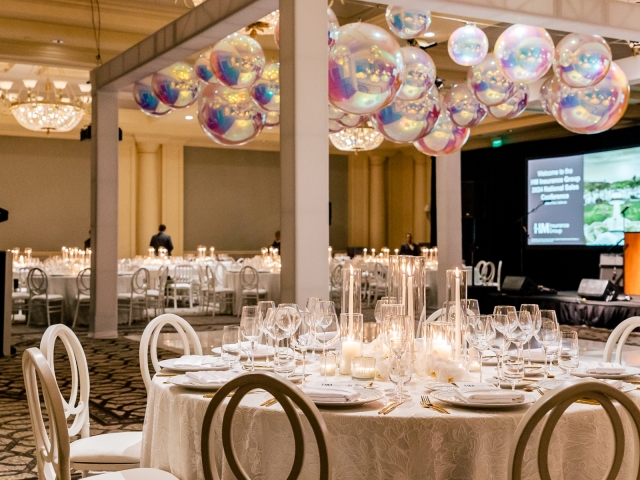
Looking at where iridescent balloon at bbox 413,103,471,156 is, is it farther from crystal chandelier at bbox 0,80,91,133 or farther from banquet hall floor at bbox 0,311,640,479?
crystal chandelier at bbox 0,80,91,133

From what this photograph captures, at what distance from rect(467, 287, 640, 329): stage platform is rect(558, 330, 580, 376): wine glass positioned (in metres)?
7.49

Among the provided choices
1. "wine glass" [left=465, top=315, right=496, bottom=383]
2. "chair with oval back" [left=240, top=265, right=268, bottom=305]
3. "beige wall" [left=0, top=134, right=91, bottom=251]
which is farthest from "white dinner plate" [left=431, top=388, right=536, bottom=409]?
"beige wall" [left=0, top=134, right=91, bottom=251]

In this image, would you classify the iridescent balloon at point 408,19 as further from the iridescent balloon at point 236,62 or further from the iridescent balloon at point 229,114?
the iridescent balloon at point 229,114

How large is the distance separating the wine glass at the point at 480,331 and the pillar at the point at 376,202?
1825cm

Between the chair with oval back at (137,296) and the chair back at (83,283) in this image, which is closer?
the chair back at (83,283)

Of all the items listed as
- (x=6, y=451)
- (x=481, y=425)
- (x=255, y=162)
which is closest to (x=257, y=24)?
(x=6, y=451)

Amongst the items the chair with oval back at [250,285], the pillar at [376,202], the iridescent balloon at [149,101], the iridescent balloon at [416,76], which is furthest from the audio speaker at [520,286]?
the pillar at [376,202]

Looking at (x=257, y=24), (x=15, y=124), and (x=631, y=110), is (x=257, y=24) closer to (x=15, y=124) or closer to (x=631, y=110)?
(x=631, y=110)

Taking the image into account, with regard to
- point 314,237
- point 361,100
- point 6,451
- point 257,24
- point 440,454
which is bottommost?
point 6,451

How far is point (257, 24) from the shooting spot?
6867 millimetres

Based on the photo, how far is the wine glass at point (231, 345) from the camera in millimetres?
2926

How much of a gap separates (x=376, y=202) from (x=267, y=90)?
591 inches

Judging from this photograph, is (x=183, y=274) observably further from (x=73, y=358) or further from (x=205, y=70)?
(x=73, y=358)

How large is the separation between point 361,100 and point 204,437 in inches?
124
